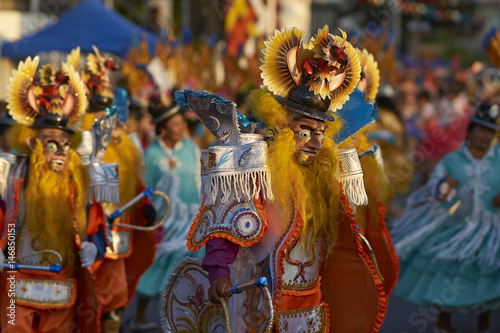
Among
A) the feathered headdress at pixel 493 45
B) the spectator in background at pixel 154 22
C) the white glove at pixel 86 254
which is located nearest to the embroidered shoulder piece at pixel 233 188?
the white glove at pixel 86 254

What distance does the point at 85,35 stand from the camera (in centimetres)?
1617

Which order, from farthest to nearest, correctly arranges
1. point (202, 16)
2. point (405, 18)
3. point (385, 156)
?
point (405, 18) < point (202, 16) < point (385, 156)

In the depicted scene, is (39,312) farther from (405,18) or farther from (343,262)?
(405,18)

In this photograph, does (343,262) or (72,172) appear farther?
(72,172)

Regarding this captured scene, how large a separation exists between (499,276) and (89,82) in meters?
3.86

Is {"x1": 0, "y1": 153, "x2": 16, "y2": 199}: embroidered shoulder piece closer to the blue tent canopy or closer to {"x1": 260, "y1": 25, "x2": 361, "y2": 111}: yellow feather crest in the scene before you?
{"x1": 260, "y1": 25, "x2": 361, "y2": 111}: yellow feather crest

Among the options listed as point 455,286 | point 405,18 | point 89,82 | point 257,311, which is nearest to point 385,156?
point 455,286

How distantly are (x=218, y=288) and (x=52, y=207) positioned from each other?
1.74 meters

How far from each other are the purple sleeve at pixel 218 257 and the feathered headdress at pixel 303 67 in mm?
766

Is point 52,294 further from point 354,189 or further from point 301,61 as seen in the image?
point 301,61

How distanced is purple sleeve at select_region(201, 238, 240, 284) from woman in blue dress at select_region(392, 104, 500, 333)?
3.48m

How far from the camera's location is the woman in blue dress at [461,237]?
6863 millimetres

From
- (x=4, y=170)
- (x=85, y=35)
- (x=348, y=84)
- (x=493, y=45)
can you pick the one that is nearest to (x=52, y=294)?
(x=4, y=170)

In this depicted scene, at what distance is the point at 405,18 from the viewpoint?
42312mm
